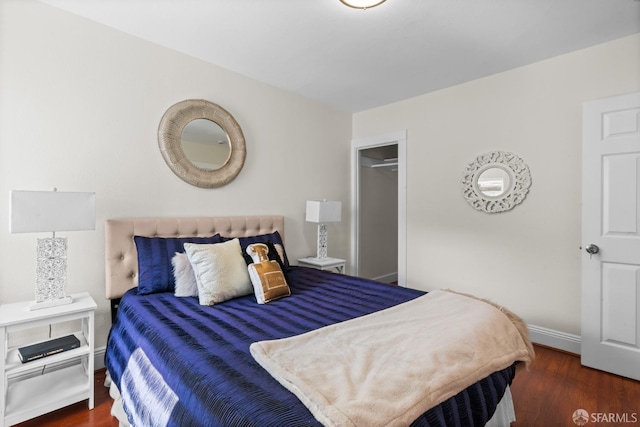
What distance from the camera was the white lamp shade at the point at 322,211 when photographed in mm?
3443

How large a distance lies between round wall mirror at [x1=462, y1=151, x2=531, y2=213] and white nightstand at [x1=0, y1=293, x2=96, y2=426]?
129 inches

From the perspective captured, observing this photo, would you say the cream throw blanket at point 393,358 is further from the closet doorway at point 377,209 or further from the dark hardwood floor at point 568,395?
the closet doorway at point 377,209

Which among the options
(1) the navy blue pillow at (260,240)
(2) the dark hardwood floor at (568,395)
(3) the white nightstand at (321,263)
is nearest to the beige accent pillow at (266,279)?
(1) the navy blue pillow at (260,240)

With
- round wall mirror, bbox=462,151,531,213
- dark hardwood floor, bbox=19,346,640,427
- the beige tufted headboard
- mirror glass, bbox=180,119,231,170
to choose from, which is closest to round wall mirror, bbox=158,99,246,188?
mirror glass, bbox=180,119,231,170

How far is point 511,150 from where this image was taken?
298cm

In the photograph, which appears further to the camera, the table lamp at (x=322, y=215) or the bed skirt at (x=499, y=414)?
the table lamp at (x=322, y=215)

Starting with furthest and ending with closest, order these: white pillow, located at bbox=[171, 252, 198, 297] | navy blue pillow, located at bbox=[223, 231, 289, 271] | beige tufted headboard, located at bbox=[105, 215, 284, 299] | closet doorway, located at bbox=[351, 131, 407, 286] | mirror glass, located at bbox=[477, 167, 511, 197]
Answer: closet doorway, located at bbox=[351, 131, 407, 286], mirror glass, located at bbox=[477, 167, 511, 197], navy blue pillow, located at bbox=[223, 231, 289, 271], beige tufted headboard, located at bbox=[105, 215, 284, 299], white pillow, located at bbox=[171, 252, 198, 297]

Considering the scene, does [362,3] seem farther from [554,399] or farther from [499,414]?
[554,399]

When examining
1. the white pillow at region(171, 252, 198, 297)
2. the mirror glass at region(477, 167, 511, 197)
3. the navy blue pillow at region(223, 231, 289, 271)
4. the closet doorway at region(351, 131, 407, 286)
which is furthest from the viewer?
the closet doorway at region(351, 131, 407, 286)

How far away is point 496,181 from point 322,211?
5.76 ft

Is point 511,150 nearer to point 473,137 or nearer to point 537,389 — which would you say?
point 473,137

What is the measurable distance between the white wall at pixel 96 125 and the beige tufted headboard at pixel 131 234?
103 millimetres

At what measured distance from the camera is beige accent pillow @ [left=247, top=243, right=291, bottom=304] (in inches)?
81.0

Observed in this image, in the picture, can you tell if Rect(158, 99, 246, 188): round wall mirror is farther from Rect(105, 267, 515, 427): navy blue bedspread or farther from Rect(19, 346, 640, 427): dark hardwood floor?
Rect(19, 346, 640, 427): dark hardwood floor
